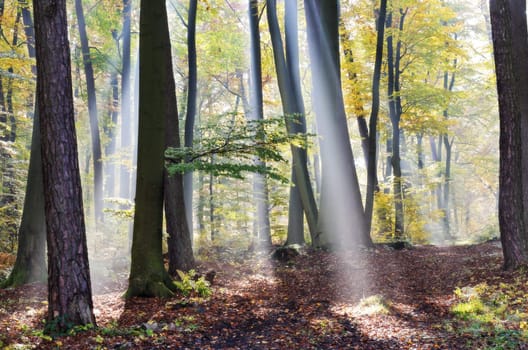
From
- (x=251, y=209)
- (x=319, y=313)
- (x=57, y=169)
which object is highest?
(x=57, y=169)

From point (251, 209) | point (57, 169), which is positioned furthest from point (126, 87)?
point (57, 169)

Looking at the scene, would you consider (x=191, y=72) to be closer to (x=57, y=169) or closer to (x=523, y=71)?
(x=523, y=71)

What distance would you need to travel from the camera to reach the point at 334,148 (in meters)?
12.9

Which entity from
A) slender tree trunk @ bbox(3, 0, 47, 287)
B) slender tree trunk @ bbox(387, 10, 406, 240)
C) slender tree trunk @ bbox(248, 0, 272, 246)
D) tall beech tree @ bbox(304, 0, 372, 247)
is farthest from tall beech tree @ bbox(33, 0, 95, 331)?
slender tree trunk @ bbox(387, 10, 406, 240)

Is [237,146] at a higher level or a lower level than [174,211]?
higher

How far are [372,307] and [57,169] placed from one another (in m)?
4.95

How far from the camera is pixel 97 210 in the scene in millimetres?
17547

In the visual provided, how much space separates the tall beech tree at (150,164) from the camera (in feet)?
24.9

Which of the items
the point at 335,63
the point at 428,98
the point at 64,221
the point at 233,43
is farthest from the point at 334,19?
the point at 64,221

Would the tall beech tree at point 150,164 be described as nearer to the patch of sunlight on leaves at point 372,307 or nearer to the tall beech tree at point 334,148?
the patch of sunlight on leaves at point 372,307

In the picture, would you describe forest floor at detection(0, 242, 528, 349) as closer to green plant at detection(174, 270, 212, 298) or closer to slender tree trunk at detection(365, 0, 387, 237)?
green plant at detection(174, 270, 212, 298)

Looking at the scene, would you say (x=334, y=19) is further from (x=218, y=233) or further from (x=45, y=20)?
(x=218, y=233)

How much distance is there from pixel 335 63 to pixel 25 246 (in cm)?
920

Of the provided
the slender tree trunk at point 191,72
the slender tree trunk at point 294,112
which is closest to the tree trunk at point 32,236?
the slender tree trunk at point 191,72
